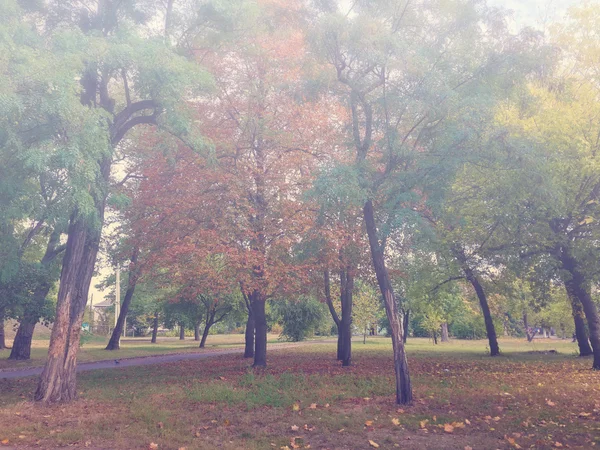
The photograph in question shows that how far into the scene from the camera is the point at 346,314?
20.6 metres

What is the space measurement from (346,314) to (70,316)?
1194 centimetres

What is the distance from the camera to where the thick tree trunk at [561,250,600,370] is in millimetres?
15578

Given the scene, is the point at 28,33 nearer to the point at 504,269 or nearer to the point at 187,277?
Answer: the point at 187,277

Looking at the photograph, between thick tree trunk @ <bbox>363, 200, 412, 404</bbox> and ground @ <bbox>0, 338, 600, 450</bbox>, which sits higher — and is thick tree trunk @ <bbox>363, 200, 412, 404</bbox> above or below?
above

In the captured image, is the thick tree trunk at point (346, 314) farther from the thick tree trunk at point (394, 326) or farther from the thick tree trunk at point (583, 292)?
the thick tree trunk at point (583, 292)

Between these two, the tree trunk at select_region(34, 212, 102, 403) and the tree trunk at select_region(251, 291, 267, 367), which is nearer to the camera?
the tree trunk at select_region(34, 212, 102, 403)

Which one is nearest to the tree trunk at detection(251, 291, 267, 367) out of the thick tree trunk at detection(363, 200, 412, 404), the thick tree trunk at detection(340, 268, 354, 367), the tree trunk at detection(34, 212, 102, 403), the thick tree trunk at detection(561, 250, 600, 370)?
the thick tree trunk at detection(340, 268, 354, 367)

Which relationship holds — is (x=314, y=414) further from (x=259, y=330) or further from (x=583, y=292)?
(x=583, y=292)

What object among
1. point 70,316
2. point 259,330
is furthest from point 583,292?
point 70,316

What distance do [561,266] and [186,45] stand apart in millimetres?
14244

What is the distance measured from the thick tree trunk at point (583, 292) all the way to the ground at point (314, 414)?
205 centimetres

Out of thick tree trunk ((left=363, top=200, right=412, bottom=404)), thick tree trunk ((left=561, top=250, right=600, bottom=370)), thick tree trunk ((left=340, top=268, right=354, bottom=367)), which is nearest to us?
thick tree trunk ((left=363, top=200, right=412, bottom=404))

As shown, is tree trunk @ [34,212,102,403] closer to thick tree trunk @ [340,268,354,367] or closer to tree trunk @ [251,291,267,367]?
tree trunk @ [251,291,267,367]

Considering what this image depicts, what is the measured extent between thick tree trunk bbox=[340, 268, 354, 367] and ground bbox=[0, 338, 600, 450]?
4801mm
